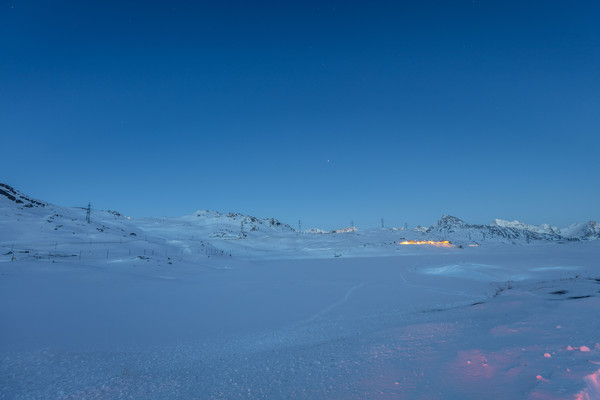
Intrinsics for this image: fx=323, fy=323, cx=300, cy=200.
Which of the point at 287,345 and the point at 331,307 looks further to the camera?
the point at 331,307

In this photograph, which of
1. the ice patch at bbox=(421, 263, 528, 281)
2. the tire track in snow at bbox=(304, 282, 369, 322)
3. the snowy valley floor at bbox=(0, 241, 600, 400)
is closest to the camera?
the snowy valley floor at bbox=(0, 241, 600, 400)

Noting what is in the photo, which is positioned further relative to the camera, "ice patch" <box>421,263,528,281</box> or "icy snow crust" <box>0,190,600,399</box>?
"ice patch" <box>421,263,528,281</box>

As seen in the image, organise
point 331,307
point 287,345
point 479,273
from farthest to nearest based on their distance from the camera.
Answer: point 479,273
point 331,307
point 287,345

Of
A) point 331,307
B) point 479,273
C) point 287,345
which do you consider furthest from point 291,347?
Result: point 479,273

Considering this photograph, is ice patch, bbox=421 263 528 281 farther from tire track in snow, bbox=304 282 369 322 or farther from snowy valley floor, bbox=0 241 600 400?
snowy valley floor, bbox=0 241 600 400

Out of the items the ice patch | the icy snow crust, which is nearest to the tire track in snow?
the icy snow crust

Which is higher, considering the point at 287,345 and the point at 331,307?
the point at 287,345

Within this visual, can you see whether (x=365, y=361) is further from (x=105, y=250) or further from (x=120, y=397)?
(x=105, y=250)

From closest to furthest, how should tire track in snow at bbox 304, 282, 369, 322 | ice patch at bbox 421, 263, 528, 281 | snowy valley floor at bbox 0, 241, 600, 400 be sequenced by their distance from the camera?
1. snowy valley floor at bbox 0, 241, 600, 400
2. tire track in snow at bbox 304, 282, 369, 322
3. ice patch at bbox 421, 263, 528, 281

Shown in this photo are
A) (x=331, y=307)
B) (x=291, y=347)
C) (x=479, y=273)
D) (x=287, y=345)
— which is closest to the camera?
(x=291, y=347)

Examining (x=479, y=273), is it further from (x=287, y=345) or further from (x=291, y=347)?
(x=291, y=347)

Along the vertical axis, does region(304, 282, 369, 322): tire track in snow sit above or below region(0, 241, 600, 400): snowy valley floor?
below

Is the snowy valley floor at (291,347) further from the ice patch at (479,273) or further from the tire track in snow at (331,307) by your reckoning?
the ice patch at (479,273)

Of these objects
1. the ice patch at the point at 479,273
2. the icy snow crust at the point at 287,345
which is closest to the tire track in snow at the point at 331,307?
the icy snow crust at the point at 287,345
